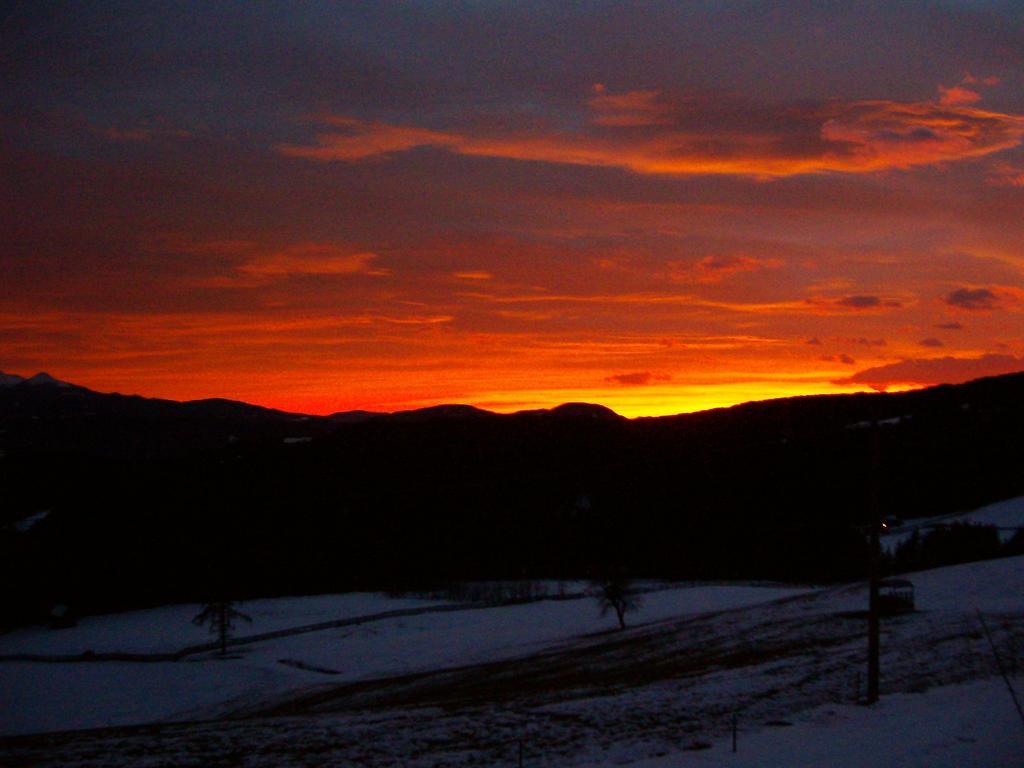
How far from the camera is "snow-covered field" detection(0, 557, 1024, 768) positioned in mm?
25141

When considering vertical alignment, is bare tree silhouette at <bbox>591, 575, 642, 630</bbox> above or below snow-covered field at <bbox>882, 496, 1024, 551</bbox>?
below

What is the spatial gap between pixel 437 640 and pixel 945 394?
142934mm

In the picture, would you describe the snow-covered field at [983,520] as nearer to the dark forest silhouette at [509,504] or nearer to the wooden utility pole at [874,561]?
the dark forest silhouette at [509,504]

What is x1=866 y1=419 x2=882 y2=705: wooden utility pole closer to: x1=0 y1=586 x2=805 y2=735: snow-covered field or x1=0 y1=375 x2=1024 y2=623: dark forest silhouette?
x1=0 y1=586 x2=805 y2=735: snow-covered field

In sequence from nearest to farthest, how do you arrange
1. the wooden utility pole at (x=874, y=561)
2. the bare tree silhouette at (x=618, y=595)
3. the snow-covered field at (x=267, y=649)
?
1. the wooden utility pole at (x=874, y=561)
2. the snow-covered field at (x=267, y=649)
3. the bare tree silhouette at (x=618, y=595)

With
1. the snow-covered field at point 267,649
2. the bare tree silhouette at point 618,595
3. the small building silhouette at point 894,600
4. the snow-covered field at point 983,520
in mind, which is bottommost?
the snow-covered field at point 267,649

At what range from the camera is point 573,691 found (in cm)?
3675

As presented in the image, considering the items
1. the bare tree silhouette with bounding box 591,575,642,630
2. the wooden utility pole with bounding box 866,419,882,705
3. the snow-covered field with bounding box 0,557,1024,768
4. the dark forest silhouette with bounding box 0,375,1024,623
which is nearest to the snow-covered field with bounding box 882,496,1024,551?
the dark forest silhouette with bounding box 0,375,1024,623

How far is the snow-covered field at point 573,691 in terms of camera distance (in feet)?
82.5

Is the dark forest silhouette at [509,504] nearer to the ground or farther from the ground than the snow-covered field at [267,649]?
farther from the ground

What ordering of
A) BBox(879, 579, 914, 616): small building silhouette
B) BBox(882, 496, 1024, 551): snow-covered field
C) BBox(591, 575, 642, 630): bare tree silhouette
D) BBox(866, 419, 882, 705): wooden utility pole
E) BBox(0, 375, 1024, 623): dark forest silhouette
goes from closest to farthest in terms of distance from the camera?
BBox(866, 419, 882, 705): wooden utility pole
BBox(879, 579, 914, 616): small building silhouette
BBox(591, 575, 642, 630): bare tree silhouette
BBox(882, 496, 1024, 551): snow-covered field
BBox(0, 375, 1024, 623): dark forest silhouette

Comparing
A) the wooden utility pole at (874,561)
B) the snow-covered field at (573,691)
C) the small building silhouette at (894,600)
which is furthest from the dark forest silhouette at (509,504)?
the wooden utility pole at (874,561)

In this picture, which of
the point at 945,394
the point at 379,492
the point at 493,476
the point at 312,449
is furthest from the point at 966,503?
the point at 312,449

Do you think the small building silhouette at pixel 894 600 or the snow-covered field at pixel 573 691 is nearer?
the snow-covered field at pixel 573 691
